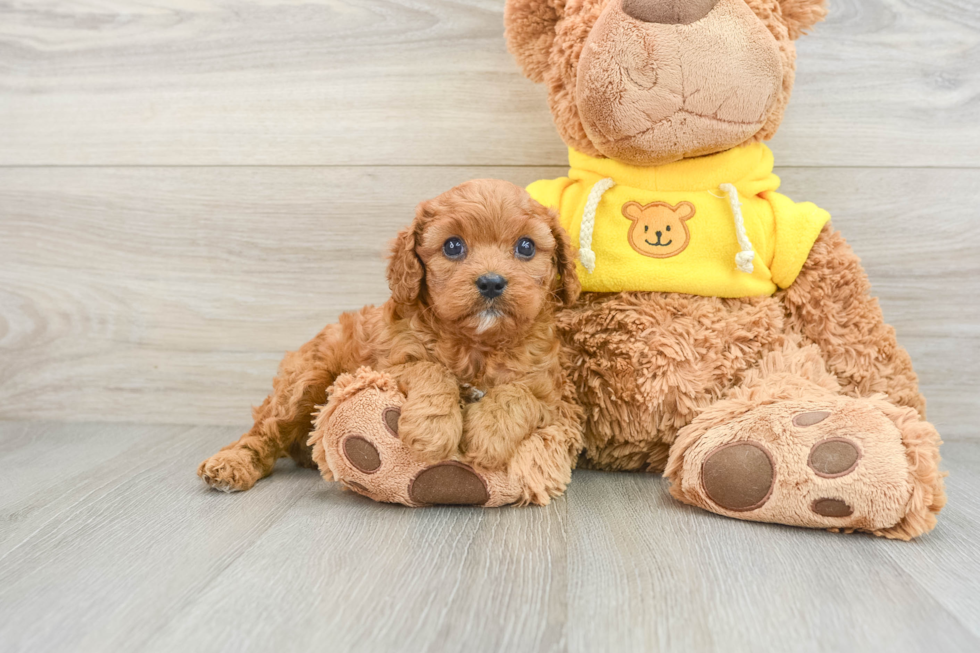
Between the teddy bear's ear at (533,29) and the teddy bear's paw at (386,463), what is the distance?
64cm

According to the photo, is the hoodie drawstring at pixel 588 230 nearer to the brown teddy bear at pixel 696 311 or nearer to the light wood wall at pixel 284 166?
the brown teddy bear at pixel 696 311

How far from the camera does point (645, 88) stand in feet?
3.71

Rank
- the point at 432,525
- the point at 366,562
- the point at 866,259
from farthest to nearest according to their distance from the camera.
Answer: the point at 866,259, the point at 432,525, the point at 366,562

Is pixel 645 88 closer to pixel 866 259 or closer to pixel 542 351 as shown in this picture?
pixel 542 351

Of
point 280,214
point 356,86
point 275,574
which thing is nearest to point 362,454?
point 275,574

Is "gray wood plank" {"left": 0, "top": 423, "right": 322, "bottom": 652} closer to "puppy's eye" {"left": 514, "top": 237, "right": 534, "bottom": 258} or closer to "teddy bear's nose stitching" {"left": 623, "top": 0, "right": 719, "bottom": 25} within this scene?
"puppy's eye" {"left": 514, "top": 237, "right": 534, "bottom": 258}

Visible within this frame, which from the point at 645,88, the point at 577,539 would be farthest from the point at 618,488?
the point at 645,88

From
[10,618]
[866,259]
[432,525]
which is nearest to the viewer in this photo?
[10,618]

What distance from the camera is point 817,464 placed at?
99 cm

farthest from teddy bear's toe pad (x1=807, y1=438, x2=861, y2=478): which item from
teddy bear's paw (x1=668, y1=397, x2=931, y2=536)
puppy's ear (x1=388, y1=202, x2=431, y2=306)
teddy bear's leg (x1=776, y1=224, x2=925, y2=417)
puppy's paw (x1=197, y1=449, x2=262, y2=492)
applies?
puppy's paw (x1=197, y1=449, x2=262, y2=492)

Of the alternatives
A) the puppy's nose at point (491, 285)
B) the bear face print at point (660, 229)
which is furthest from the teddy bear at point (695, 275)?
the puppy's nose at point (491, 285)

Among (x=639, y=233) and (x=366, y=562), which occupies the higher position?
(x=639, y=233)

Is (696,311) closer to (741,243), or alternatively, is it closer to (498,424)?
(741,243)

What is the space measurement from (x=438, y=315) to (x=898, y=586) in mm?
715
